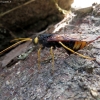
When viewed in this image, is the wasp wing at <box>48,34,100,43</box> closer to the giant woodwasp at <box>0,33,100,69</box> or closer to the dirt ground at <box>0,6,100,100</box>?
the giant woodwasp at <box>0,33,100,69</box>

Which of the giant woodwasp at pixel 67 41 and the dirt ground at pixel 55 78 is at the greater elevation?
the giant woodwasp at pixel 67 41

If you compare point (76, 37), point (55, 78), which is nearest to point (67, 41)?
point (76, 37)

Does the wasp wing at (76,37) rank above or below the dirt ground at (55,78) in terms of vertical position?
above

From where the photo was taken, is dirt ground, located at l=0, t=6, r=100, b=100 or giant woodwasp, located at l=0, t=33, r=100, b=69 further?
giant woodwasp, located at l=0, t=33, r=100, b=69

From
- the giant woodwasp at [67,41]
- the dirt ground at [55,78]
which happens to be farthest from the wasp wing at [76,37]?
the dirt ground at [55,78]

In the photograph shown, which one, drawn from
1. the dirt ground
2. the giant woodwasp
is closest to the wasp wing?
the giant woodwasp

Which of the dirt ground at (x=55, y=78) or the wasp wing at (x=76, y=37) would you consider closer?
the dirt ground at (x=55, y=78)

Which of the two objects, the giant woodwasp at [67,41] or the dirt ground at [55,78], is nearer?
the dirt ground at [55,78]

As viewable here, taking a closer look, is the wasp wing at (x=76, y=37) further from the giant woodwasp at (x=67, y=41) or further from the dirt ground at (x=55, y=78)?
the dirt ground at (x=55, y=78)
